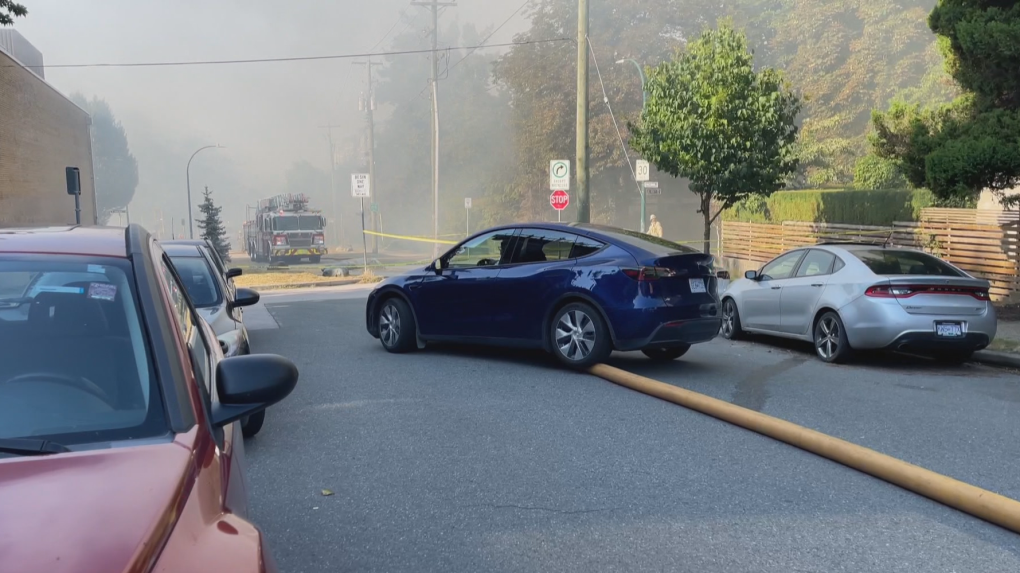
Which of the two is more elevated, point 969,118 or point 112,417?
point 969,118

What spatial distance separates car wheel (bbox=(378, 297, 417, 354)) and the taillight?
9.73ft

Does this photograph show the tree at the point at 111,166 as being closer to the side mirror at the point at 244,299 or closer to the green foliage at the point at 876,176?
the green foliage at the point at 876,176

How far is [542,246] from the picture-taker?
940 centimetres

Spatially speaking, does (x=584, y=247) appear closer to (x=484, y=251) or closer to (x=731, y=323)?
(x=484, y=251)

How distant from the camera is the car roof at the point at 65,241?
3.06m

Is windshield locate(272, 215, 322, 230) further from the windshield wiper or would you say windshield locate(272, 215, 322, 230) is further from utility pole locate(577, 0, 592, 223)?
the windshield wiper

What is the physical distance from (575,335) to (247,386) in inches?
246

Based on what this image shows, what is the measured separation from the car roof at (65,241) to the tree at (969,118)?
11408 mm

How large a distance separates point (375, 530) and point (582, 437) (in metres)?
2.20

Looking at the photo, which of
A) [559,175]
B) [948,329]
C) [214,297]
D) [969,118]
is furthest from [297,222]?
[948,329]

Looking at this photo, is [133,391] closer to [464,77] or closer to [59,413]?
[59,413]

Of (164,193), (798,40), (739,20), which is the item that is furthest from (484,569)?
(164,193)

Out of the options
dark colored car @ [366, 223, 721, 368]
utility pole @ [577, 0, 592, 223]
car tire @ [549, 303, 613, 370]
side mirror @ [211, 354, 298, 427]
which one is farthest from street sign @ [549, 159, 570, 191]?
side mirror @ [211, 354, 298, 427]

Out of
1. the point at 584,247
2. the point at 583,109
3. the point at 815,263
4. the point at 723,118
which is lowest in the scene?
the point at 815,263
